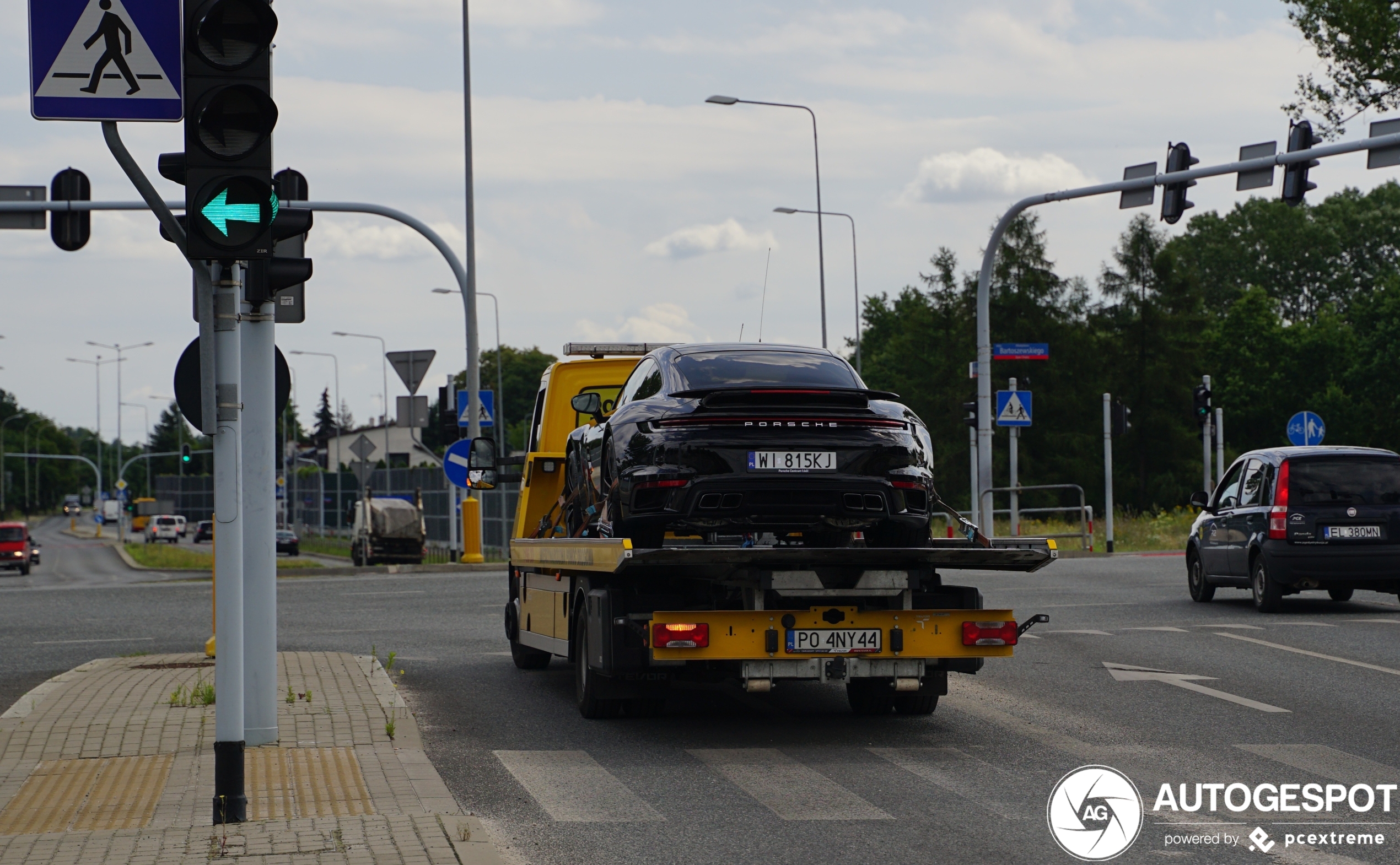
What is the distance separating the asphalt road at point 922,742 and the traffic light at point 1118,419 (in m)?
15.2

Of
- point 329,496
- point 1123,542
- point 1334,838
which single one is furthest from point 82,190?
point 329,496

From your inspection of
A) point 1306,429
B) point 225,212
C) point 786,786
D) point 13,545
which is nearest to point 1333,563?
point 786,786

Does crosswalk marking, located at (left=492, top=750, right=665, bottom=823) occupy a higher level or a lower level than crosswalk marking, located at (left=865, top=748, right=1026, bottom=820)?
higher

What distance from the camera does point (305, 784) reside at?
7.71 m

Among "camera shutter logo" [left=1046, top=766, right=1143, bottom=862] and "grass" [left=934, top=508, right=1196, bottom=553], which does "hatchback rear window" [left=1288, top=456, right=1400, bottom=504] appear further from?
"grass" [left=934, top=508, right=1196, bottom=553]

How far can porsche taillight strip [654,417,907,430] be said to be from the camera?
31.4 feet

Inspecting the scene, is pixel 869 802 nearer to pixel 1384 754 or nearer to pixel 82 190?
pixel 1384 754

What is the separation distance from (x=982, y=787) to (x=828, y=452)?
230cm

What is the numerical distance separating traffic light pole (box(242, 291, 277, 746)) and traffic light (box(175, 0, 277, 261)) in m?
2.29

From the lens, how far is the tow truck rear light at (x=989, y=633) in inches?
383

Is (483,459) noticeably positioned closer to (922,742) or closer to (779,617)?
(779,617)

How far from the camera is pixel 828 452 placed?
9.59 meters

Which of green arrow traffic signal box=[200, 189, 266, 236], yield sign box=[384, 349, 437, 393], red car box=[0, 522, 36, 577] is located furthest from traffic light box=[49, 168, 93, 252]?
red car box=[0, 522, 36, 577]

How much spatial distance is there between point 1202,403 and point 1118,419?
3389 millimetres
